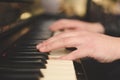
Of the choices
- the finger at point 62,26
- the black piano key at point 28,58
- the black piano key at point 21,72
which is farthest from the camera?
the finger at point 62,26

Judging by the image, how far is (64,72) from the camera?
0.64m

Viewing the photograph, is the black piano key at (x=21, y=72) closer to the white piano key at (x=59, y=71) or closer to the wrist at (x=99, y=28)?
the white piano key at (x=59, y=71)

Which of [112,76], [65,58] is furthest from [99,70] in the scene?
[65,58]

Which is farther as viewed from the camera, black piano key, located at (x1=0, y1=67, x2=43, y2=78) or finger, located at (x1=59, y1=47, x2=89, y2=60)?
finger, located at (x1=59, y1=47, x2=89, y2=60)

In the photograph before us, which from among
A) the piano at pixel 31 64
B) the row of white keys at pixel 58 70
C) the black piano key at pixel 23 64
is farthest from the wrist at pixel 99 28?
the black piano key at pixel 23 64

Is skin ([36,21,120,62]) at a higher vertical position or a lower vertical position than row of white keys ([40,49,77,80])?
higher

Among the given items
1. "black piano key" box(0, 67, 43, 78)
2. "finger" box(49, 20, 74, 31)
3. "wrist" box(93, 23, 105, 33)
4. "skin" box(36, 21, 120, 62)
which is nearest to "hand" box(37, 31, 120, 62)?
"skin" box(36, 21, 120, 62)

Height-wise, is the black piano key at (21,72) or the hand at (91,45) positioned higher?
the hand at (91,45)

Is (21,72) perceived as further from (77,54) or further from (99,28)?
(99,28)

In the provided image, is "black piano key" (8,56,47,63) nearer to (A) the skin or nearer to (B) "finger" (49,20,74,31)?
(A) the skin

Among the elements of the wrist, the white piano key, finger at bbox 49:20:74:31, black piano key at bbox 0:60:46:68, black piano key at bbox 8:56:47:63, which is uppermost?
finger at bbox 49:20:74:31

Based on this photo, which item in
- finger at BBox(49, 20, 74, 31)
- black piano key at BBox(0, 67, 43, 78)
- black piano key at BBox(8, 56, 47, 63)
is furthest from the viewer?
finger at BBox(49, 20, 74, 31)

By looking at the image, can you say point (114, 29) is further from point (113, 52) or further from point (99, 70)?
point (113, 52)

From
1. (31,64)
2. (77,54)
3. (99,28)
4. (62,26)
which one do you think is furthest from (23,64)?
(99,28)
